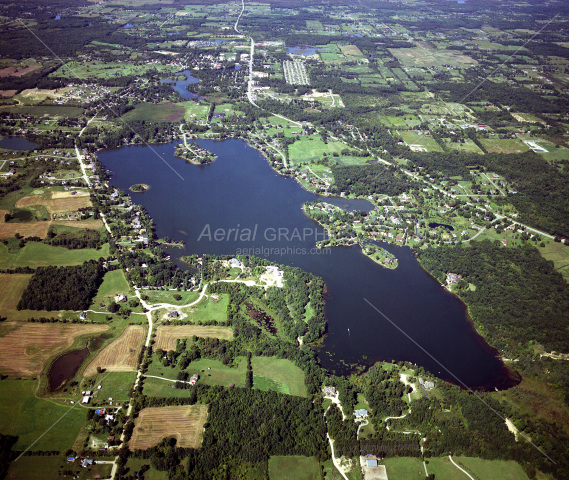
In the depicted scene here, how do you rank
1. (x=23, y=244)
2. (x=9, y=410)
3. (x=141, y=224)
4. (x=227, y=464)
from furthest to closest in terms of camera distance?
(x=141, y=224) < (x=23, y=244) < (x=9, y=410) < (x=227, y=464)

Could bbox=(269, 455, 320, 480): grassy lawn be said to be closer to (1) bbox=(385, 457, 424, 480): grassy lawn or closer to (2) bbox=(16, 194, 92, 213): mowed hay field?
(1) bbox=(385, 457, 424, 480): grassy lawn

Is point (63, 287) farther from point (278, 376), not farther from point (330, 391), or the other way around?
point (330, 391)

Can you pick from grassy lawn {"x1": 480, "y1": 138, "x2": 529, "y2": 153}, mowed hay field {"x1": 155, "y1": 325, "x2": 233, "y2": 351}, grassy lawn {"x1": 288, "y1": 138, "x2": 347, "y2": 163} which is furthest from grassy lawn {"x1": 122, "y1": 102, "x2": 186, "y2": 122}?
grassy lawn {"x1": 480, "y1": 138, "x2": 529, "y2": 153}

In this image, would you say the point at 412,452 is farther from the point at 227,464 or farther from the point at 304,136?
the point at 304,136

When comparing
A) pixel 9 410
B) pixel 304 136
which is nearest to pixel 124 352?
pixel 9 410

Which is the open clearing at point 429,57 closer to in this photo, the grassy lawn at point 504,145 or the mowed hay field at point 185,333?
the grassy lawn at point 504,145

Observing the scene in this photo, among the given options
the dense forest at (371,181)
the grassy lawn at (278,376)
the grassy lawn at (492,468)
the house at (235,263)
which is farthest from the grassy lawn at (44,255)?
the grassy lawn at (492,468)
